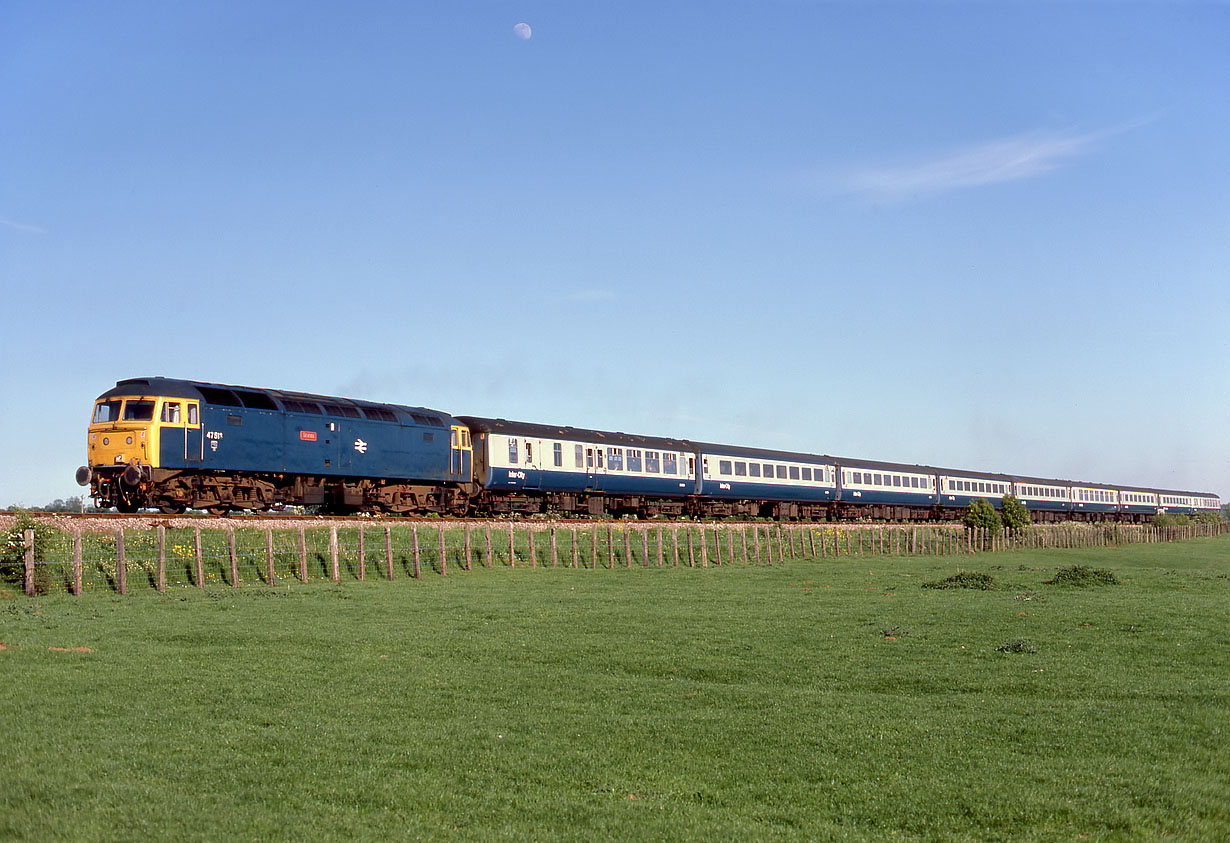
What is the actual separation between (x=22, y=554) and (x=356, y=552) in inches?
400

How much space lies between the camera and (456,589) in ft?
95.2

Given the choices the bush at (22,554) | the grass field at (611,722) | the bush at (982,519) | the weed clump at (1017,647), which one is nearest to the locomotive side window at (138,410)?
the bush at (22,554)

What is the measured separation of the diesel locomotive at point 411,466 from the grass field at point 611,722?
13382 millimetres

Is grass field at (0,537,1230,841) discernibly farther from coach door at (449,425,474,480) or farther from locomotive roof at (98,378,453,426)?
coach door at (449,425,474,480)

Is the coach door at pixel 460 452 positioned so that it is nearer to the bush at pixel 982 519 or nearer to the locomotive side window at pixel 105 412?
the locomotive side window at pixel 105 412

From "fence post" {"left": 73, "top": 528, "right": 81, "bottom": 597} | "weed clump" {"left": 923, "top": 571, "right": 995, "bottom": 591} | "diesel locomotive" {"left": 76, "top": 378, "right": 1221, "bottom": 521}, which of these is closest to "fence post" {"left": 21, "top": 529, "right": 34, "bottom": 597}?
"fence post" {"left": 73, "top": 528, "right": 81, "bottom": 597}

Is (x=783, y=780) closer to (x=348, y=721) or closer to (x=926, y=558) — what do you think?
(x=348, y=721)

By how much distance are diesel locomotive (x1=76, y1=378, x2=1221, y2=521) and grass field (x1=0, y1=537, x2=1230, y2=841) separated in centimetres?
1338

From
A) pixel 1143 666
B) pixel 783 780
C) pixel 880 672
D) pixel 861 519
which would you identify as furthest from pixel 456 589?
pixel 861 519

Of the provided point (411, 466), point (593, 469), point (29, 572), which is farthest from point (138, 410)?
point (593, 469)

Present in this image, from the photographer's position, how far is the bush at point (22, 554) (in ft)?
86.6

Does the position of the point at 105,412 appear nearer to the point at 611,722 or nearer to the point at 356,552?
the point at 356,552

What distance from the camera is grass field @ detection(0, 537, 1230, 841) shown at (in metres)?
9.23

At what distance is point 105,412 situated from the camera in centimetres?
3638
